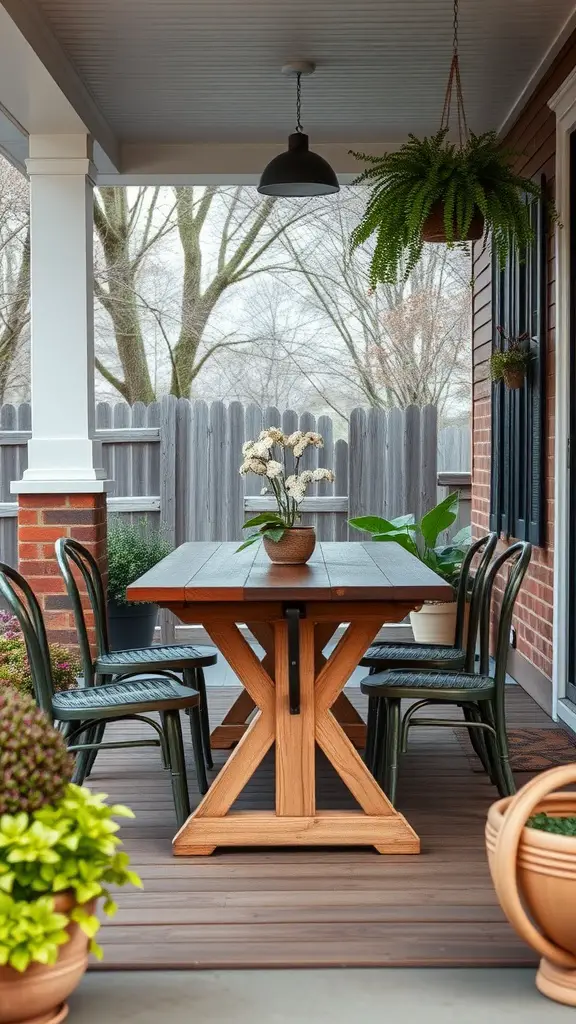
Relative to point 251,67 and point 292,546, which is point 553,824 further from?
point 251,67

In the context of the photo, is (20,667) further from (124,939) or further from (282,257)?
(282,257)

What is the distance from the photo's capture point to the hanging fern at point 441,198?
418 cm

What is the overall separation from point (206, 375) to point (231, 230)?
167 cm

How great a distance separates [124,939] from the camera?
8.88 feet

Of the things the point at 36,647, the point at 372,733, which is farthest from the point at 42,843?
the point at 372,733

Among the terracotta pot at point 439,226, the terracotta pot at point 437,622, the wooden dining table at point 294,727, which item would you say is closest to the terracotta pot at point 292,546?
the wooden dining table at point 294,727

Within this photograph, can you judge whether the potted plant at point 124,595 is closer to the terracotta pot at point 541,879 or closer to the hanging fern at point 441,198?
the hanging fern at point 441,198

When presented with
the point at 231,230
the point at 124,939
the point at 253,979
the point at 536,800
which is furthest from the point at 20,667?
the point at 231,230

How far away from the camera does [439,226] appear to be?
14.2 ft

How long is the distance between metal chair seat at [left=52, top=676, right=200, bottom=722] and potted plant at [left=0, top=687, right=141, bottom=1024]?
3.65 feet

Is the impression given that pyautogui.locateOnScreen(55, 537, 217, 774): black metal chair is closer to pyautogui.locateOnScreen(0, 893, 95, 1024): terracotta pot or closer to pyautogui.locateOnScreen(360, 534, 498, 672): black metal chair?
pyautogui.locateOnScreen(360, 534, 498, 672): black metal chair

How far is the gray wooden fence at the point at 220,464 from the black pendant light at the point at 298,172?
2561 mm

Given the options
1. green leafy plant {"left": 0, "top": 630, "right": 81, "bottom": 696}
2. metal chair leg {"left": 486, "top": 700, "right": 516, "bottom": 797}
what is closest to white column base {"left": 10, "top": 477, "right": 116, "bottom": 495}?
green leafy plant {"left": 0, "top": 630, "right": 81, "bottom": 696}

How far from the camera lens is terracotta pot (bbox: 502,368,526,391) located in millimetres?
5586
